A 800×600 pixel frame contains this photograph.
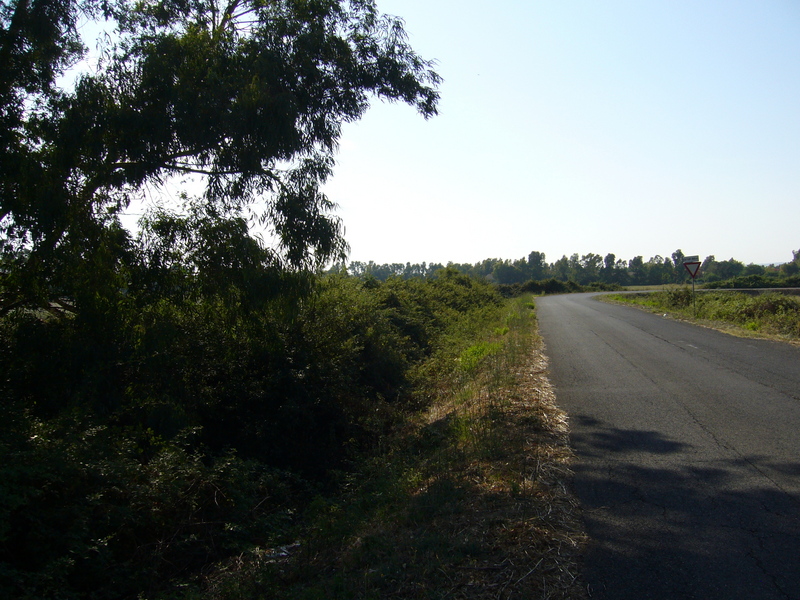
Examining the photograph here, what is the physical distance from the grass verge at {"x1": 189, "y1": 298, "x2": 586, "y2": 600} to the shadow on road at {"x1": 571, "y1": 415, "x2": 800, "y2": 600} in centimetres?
25

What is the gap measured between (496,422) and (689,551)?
3966 mm

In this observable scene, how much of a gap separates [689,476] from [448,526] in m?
2.53

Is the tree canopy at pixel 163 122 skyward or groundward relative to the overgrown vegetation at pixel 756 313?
skyward

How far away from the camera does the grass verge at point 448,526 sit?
3.83 metres

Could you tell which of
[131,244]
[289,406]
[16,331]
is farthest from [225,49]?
[289,406]

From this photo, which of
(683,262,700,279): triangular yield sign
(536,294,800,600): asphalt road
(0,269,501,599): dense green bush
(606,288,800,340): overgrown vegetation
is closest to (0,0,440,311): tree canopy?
(0,269,501,599): dense green bush

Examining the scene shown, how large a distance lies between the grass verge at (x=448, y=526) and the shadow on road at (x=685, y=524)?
0.25m

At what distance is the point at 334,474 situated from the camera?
812 cm

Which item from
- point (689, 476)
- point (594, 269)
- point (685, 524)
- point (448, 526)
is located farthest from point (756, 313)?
point (594, 269)

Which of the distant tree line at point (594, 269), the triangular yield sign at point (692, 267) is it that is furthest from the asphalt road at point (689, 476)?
the distant tree line at point (594, 269)

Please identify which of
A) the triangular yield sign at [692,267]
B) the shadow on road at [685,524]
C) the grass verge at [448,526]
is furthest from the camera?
the triangular yield sign at [692,267]

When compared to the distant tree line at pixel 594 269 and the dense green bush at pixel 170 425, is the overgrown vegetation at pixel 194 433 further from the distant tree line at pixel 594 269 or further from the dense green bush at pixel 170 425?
the distant tree line at pixel 594 269

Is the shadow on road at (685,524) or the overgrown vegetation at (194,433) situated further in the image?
the overgrown vegetation at (194,433)

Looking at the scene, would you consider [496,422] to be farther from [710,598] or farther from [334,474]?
[710,598]
